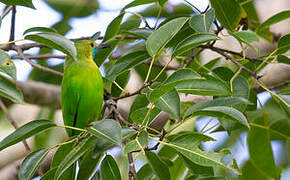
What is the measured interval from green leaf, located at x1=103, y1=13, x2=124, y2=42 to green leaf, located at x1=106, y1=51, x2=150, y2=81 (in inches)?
7.8

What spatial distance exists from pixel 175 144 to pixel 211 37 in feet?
1.25

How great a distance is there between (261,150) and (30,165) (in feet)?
4.54

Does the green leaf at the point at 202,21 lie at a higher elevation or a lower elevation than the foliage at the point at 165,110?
higher

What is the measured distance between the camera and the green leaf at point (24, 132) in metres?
1.43

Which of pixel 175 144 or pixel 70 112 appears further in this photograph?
pixel 70 112

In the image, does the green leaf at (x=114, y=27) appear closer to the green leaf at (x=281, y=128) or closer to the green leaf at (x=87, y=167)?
the green leaf at (x=87, y=167)

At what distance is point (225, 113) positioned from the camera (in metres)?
1.40

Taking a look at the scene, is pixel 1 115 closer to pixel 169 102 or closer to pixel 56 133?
pixel 56 133

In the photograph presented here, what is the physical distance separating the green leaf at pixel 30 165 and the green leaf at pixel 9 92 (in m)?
0.20

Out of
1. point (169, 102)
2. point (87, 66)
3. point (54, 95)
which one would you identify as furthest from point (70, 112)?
point (169, 102)

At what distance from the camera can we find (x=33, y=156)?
1.57 metres

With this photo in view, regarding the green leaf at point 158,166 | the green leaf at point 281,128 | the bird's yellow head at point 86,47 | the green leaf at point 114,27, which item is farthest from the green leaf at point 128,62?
the bird's yellow head at point 86,47

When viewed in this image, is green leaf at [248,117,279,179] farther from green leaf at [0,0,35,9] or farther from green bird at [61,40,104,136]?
green leaf at [0,0,35,9]

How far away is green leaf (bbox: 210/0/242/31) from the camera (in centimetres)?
192
